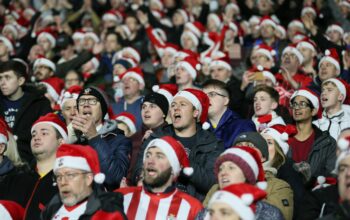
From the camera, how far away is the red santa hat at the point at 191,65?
12.5 m

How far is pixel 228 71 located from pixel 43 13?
6721 mm

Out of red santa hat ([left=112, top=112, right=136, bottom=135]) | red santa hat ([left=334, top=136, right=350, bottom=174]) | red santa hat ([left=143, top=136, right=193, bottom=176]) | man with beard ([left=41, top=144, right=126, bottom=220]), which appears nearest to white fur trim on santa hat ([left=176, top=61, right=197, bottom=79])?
red santa hat ([left=112, top=112, right=136, bottom=135])

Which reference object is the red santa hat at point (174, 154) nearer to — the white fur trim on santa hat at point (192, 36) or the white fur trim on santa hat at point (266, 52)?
the white fur trim on santa hat at point (266, 52)

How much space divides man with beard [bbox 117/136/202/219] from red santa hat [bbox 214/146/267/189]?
0.40 meters

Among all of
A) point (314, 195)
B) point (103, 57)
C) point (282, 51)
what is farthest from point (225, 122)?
point (103, 57)

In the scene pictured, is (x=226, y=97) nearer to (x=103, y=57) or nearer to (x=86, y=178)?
(x=86, y=178)

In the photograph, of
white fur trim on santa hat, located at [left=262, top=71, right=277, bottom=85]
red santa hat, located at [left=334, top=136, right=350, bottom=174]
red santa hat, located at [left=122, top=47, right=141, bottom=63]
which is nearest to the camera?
red santa hat, located at [left=334, top=136, right=350, bottom=174]

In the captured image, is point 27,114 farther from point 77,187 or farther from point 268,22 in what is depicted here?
point 268,22

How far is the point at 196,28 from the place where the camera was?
16.8m

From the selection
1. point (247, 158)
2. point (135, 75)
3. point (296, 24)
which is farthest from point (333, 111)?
point (296, 24)

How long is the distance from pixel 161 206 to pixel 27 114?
4309mm

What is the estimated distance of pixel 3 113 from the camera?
36.8 ft

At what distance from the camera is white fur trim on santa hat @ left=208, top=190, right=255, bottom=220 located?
6.23 m

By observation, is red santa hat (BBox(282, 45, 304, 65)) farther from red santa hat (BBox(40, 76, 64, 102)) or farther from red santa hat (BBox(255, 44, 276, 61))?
red santa hat (BBox(40, 76, 64, 102))
